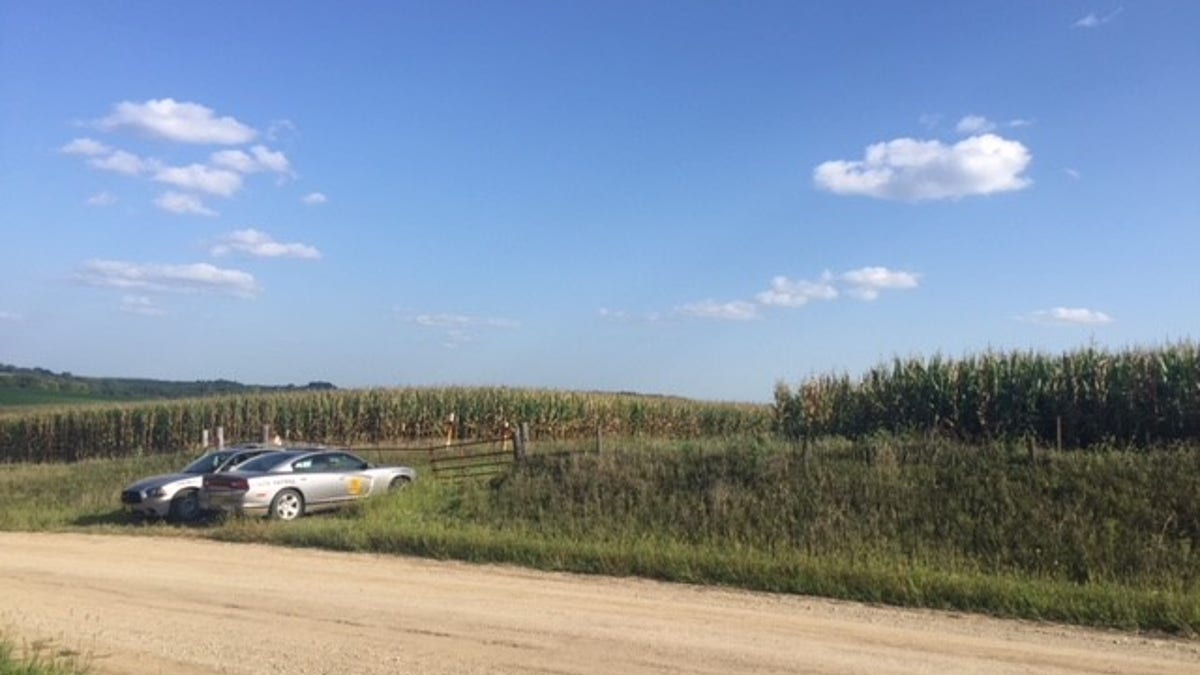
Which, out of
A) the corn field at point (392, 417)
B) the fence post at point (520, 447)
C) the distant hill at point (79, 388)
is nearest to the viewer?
the fence post at point (520, 447)

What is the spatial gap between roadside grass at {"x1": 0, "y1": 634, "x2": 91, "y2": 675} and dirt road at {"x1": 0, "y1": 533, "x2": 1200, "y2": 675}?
0.29 metres

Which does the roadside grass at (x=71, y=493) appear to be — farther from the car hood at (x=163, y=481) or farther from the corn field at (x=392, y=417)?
the corn field at (x=392, y=417)

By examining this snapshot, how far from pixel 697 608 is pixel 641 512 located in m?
7.09

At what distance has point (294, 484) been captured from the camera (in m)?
23.2

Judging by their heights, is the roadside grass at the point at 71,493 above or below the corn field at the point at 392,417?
below

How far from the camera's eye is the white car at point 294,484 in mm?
22578

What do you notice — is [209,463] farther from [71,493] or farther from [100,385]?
[100,385]

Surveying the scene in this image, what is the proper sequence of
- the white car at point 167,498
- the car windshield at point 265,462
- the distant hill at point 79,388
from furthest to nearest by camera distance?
the distant hill at point 79,388 < the white car at point 167,498 < the car windshield at point 265,462

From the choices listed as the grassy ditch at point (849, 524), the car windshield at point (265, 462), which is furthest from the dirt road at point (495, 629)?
the car windshield at point (265, 462)

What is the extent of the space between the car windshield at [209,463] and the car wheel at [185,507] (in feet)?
5.23

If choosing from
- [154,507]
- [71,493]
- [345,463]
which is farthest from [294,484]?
[71,493]

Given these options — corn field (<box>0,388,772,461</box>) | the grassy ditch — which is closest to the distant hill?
corn field (<box>0,388,772,461</box>)

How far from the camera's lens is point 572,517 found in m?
19.9

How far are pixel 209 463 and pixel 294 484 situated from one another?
487 centimetres
